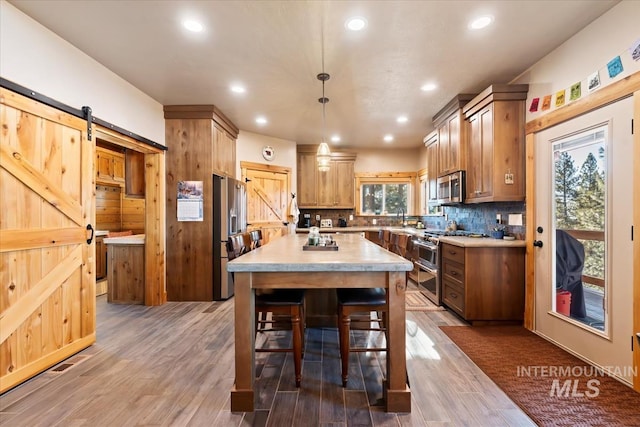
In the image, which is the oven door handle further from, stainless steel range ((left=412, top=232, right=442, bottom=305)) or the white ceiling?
the white ceiling

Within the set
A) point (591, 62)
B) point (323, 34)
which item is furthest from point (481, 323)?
point (323, 34)

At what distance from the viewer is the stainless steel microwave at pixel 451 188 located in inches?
142

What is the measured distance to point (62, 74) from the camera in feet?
7.91

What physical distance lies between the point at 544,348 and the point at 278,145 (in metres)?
4.91

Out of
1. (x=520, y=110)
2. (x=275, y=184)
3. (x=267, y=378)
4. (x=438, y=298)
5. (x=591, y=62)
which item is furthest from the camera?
(x=275, y=184)

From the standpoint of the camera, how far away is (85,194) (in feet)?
8.39

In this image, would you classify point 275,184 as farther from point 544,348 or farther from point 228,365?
point 544,348

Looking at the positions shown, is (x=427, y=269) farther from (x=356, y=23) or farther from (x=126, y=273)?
(x=126, y=273)

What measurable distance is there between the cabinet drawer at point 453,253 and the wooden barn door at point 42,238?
3.69 meters

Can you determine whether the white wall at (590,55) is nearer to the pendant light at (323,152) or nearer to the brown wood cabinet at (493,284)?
the brown wood cabinet at (493,284)

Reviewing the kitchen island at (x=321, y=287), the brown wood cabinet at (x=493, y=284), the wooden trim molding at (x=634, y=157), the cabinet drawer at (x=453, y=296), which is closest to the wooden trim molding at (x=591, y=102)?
the wooden trim molding at (x=634, y=157)

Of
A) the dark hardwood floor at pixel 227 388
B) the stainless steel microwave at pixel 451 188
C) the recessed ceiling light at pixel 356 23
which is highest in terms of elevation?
the recessed ceiling light at pixel 356 23

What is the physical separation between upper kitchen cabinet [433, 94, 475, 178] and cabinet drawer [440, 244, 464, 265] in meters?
1.04

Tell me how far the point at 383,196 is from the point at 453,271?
10.9 feet
